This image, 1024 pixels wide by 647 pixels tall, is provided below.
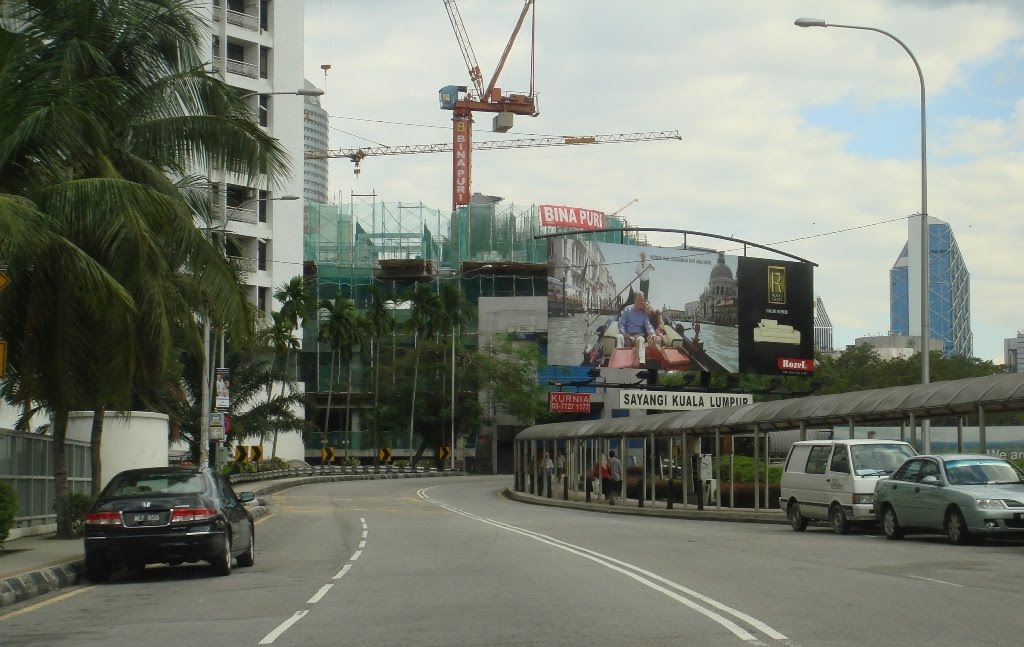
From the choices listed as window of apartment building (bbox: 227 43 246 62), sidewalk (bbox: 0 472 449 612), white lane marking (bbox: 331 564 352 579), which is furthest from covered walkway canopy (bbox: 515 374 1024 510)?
window of apartment building (bbox: 227 43 246 62)

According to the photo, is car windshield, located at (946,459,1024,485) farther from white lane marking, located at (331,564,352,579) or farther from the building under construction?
the building under construction

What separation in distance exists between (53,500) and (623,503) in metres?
21.2

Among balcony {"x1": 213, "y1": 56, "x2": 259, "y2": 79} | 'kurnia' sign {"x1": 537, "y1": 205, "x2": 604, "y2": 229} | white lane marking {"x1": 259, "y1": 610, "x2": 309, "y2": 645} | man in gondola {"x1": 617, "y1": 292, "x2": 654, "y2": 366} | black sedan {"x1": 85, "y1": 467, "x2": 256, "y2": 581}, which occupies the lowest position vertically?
white lane marking {"x1": 259, "y1": 610, "x2": 309, "y2": 645}

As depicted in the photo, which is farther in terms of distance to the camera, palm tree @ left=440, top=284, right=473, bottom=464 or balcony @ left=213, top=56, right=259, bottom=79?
palm tree @ left=440, top=284, right=473, bottom=464

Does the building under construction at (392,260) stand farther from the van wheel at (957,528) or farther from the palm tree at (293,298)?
the van wheel at (957,528)

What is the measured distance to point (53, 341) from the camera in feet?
65.2

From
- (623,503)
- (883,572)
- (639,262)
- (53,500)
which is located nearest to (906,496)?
(883,572)

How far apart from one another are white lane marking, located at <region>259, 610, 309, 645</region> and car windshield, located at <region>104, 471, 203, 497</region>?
5379 millimetres

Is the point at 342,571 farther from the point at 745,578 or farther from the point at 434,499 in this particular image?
the point at 434,499

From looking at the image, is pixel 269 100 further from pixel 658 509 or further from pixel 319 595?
pixel 319 595

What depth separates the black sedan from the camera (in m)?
16.8

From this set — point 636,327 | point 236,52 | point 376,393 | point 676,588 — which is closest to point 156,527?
point 676,588

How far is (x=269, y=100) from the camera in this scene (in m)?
77.2

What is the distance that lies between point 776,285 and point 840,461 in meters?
26.0
